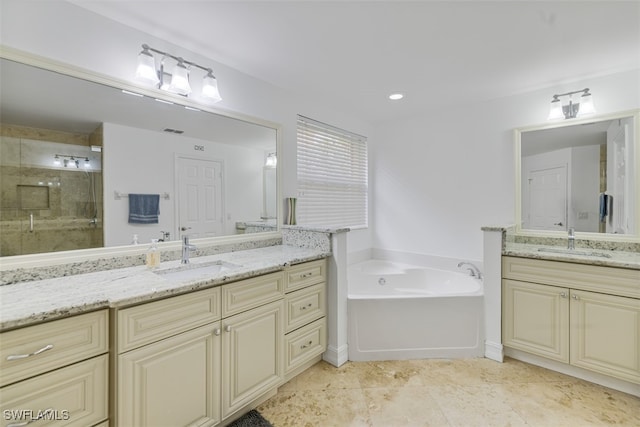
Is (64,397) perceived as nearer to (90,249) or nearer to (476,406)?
(90,249)

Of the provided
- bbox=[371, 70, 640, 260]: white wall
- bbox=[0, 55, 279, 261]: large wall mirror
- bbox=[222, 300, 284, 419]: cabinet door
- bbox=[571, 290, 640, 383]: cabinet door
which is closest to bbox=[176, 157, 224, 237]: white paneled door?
bbox=[0, 55, 279, 261]: large wall mirror

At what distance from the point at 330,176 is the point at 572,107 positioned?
2.26 metres

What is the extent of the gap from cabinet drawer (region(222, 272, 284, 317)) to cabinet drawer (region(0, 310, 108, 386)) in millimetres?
533

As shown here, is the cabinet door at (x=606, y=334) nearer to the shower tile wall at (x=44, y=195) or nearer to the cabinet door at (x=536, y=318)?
the cabinet door at (x=536, y=318)

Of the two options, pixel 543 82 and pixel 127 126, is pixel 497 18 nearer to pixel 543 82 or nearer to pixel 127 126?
pixel 543 82

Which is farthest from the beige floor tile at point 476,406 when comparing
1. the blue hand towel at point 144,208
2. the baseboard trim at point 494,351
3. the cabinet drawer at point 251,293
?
the blue hand towel at point 144,208

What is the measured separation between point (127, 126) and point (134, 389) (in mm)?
1439

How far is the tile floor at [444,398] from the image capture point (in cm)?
167

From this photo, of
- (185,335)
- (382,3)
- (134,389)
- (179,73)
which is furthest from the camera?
(179,73)

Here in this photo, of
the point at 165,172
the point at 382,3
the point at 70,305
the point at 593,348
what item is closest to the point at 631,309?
the point at 593,348

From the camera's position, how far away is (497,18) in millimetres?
1652

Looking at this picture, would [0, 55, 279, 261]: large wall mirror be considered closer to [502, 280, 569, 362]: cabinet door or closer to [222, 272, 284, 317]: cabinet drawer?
[222, 272, 284, 317]: cabinet drawer

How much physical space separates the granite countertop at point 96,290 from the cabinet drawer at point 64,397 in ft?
0.72

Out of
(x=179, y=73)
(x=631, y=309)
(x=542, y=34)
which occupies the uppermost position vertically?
(x=542, y=34)
